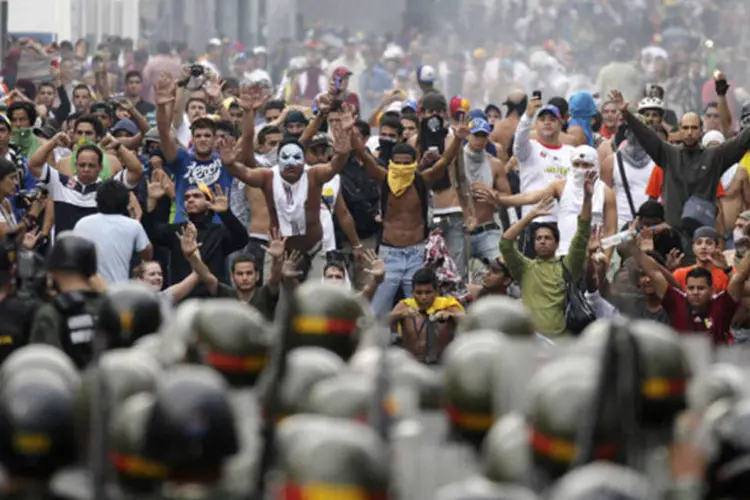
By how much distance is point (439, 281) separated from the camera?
14.5 m

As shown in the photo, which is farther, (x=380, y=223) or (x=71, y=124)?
(x=71, y=124)

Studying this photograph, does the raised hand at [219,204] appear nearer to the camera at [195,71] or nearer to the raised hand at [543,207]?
the raised hand at [543,207]

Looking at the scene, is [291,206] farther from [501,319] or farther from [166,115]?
[501,319]

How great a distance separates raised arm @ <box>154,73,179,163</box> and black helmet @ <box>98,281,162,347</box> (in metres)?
6.67

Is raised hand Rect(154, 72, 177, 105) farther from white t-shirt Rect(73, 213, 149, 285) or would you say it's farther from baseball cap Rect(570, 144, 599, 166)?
baseball cap Rect(570, 144, 599, 166)

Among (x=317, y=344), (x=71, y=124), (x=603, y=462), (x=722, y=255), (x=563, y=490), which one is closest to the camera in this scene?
(x=563, y=490)

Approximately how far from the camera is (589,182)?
14562 mm

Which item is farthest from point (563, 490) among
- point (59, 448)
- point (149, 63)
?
point (149, 63)

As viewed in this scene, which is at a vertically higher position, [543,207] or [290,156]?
[290,156]

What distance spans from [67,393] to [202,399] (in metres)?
0.61

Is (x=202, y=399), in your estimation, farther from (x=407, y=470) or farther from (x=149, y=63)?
(x=149, y=63)

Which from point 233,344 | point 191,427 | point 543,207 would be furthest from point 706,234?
point 191,427

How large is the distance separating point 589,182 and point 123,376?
7640 millimetres

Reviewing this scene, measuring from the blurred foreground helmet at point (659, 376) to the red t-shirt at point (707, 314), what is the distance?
567 cm
